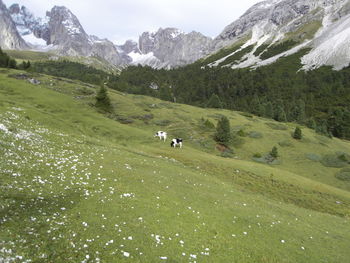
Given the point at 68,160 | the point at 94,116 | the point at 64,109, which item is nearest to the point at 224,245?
the point at 68,160

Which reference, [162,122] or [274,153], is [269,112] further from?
[162,122]

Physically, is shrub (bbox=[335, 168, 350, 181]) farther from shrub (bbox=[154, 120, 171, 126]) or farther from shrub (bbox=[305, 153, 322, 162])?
shrub (bbox=[154, 120, 171, 126])

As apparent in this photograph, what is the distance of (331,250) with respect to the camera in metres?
17.5

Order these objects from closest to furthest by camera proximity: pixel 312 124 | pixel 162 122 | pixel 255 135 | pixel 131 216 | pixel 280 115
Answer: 1. pixel 131 216
2. pixel 255 135
3. pixel 162 122
4. pixel 312 124
5. pixel 280 115

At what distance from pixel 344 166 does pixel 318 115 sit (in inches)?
4457

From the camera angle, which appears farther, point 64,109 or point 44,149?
point 64,109

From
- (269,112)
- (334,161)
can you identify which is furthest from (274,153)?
(269,112)

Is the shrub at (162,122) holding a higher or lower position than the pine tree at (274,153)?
higher

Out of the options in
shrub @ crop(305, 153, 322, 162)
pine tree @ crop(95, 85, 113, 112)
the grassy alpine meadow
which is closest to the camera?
the grassy alpine meadow

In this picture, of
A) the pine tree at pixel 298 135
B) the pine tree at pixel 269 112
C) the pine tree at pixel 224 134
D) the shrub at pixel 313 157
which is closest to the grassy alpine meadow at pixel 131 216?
the pine tree at pixel 224 134

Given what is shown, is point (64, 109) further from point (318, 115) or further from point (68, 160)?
point (318, 115)

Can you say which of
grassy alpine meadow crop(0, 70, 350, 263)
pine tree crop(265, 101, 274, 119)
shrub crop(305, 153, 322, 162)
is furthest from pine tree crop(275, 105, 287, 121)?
grassy alpine meadow crop(0, 70, 350, 263)

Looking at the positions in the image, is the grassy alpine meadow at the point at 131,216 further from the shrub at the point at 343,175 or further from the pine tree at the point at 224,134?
the pine tree at the point at 224,134

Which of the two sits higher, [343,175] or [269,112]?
[269,112]
